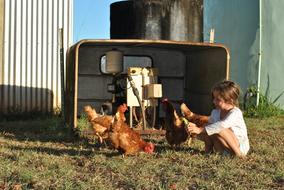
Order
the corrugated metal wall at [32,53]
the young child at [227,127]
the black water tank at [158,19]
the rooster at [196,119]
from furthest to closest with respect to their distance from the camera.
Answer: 1. the corrugated metal wall at [32,53]
2. the black water tank at [158,19]
3. the rooster at [196,119]
4. the young child at [227,127]

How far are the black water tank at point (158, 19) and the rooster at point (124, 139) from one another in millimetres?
5090

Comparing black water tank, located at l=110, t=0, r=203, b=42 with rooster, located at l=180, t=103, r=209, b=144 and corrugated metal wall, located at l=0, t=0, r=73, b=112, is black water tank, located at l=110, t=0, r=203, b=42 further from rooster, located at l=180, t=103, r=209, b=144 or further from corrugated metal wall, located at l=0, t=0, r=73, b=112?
rooster, located at l=180, t=103, r=209, b=144

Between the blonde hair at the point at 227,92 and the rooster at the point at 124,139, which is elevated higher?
the blonde hair at the point at 227,92

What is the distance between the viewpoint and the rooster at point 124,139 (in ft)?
22.2

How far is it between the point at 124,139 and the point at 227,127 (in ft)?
4.05

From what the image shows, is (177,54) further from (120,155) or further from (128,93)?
(120,155)

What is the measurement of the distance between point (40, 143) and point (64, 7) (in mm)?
5919

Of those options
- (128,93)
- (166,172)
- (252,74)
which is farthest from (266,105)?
(166,172)

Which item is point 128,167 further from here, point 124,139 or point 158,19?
point 158,19

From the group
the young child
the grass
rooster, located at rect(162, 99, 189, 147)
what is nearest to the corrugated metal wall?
the grass

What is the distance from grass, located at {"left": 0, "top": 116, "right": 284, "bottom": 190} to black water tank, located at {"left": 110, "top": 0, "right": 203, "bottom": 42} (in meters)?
3.76

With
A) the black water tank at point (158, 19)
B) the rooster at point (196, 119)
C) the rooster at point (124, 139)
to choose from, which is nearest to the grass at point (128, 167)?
the rooster at point (124, 139)

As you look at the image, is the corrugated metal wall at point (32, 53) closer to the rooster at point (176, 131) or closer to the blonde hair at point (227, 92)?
the rooster at point (176, 131)

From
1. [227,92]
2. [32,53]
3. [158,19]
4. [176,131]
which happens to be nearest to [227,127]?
[227,92]
